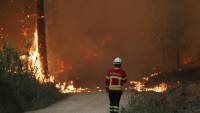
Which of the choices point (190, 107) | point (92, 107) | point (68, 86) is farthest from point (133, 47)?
point (190, 107)

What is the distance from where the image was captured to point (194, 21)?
1232 inches

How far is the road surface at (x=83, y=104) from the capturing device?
1843 centimetres

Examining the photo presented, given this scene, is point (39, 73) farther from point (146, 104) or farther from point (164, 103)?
point (164, 103)

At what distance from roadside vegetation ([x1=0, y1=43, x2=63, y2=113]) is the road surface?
617 mm

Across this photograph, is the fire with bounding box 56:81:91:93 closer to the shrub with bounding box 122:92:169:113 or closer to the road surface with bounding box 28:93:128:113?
the road surface with bounding box 28:93:128:113

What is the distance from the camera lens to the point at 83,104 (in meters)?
19.7

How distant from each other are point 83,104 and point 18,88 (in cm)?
220

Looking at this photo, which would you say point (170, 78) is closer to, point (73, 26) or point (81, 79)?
point (81, 79)

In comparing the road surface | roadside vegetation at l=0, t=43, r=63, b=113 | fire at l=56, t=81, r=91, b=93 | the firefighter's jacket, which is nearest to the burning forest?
fire at l=56, t=81, r=91, b=93

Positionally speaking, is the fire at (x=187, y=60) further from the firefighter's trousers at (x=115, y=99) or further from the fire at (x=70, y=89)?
the firefighter's trousers at (x=115, y=99)

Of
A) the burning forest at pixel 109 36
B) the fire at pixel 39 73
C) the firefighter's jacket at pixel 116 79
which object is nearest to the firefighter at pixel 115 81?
the firefighter's jacket at pixel 116 79

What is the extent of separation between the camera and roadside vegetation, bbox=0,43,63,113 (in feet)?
62.7

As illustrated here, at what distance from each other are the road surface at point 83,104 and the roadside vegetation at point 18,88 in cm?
62

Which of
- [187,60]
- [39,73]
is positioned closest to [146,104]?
[39,73]
